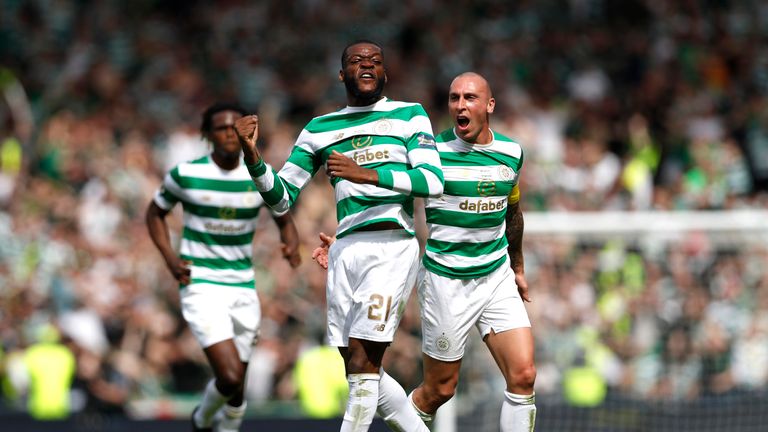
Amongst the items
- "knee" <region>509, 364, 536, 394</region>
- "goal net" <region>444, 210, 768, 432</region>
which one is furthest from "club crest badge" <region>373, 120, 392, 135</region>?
"goal net" <region>444, 210, 768, 432</region>

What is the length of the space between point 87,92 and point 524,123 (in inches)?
243

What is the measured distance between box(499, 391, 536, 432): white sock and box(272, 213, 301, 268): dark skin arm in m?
2.21

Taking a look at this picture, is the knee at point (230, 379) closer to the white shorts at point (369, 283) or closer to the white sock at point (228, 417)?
the white sock at point (228, 417)

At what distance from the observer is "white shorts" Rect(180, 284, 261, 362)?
31.0ft

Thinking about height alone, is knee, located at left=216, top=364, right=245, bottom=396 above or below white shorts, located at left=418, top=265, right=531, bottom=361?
below

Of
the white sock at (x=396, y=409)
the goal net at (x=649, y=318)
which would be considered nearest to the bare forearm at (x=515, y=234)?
the white sock at (x=396, y=409)

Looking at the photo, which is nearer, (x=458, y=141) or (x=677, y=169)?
(x=458, y=141)

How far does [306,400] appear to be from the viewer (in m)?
14.2

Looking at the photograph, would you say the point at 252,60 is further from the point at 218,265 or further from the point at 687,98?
the point at 218,265

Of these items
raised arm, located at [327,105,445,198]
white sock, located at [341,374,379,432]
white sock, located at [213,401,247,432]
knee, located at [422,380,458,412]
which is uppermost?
raised arm, located at [327,105,445,198]

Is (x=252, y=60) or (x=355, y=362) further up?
(x=252, y=60)

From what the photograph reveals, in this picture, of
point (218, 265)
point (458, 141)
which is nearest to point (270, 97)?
point (218, 265)

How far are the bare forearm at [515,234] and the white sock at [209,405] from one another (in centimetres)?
245

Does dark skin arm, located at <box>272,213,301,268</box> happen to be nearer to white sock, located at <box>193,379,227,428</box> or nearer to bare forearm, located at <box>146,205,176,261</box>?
bare forearm, located at <box>146,205,176,261</box>
